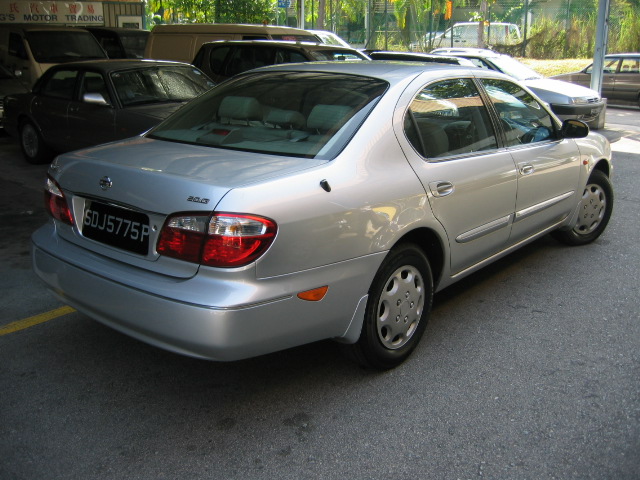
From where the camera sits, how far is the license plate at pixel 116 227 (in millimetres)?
3104

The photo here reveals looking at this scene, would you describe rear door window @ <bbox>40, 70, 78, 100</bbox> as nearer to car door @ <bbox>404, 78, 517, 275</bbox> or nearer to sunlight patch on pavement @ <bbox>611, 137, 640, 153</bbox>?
car door @ <bbox>404, 78, 517, 275</bbox>

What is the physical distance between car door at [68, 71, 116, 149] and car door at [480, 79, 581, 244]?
16.0ft

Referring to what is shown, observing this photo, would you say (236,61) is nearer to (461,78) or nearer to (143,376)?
(461,78)

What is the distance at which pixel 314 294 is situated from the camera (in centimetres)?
308

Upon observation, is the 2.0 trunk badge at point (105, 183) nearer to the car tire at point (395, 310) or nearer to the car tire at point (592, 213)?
the car tire at point (395, 310)

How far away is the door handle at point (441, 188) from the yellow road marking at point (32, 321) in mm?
2434

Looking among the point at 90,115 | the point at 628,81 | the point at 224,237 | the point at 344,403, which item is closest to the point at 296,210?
the point at 224,237

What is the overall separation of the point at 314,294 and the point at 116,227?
983 millimetres

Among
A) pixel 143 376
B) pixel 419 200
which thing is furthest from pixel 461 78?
pixel 143 376

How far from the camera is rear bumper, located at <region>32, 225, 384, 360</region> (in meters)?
2.86

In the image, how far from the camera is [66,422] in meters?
3.19

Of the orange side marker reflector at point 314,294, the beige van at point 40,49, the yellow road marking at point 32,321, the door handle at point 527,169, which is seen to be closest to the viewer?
the orange side marker reflector at point 314,294

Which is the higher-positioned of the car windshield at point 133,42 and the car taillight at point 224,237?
the car windshield at point 133,42

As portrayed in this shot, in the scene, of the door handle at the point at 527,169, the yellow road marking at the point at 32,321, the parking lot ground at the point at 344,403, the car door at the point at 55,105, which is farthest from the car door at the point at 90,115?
the door handle at the point at 527,169
